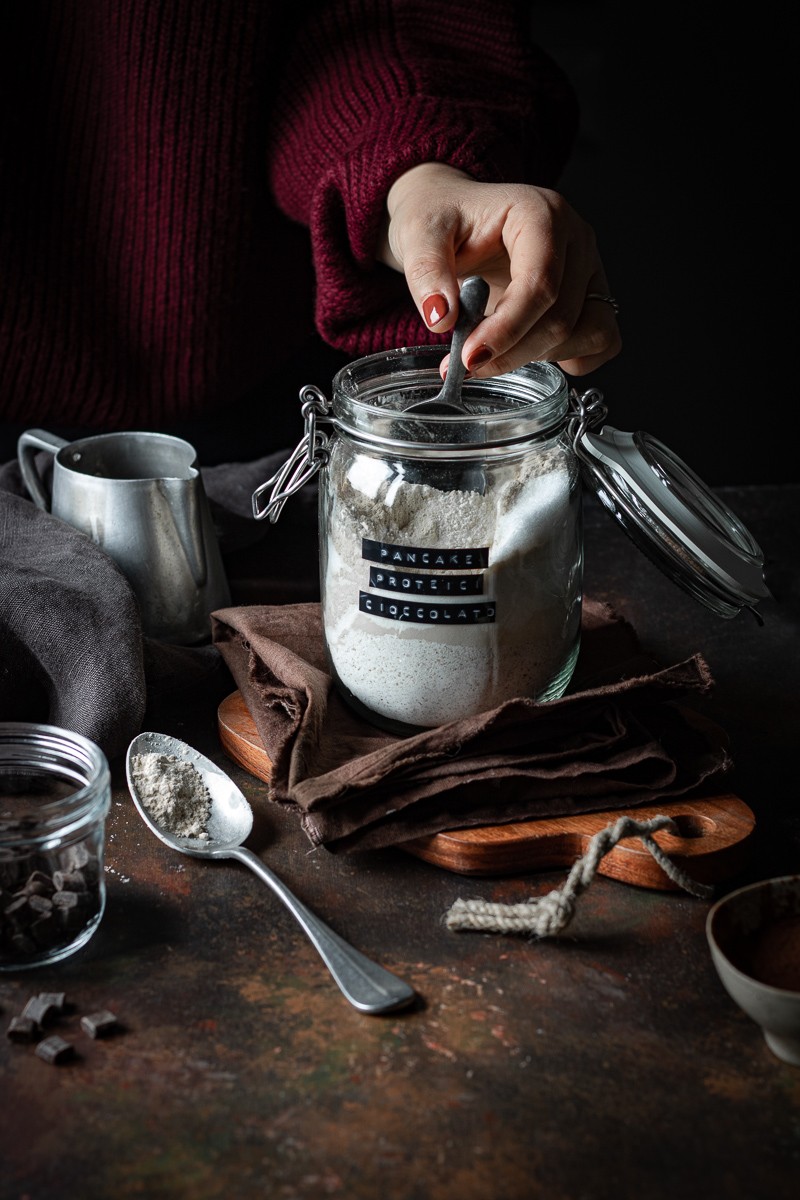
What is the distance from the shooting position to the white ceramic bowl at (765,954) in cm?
61

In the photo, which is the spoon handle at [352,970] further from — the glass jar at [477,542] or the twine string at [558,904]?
the glass jar at [477,542]

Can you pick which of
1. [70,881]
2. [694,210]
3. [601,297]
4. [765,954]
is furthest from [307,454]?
[694,210]

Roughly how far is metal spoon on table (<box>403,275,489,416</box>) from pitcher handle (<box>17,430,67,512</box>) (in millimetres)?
425

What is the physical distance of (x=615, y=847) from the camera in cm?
77

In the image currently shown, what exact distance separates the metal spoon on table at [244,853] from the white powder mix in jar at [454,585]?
0.13m

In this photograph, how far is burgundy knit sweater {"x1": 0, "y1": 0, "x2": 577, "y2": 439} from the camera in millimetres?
1171

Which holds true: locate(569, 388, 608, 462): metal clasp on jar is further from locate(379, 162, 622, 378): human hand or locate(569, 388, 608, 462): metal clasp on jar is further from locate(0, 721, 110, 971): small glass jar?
locate(0, 721, 110, 971): small glass jar

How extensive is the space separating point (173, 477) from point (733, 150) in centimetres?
105

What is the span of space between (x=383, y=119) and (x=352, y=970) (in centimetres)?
77

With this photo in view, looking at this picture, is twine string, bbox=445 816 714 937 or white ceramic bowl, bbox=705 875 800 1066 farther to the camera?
twine string, bbox=445 816 714 937

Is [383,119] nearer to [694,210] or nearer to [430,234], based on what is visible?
[430,234]

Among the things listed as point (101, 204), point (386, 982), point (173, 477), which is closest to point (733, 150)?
point (101, 204)

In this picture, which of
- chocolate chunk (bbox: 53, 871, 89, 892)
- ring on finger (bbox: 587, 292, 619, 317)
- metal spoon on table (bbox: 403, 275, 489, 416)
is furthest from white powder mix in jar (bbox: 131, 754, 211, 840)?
ring on finger (bbox: 587, 292, 619, 317)

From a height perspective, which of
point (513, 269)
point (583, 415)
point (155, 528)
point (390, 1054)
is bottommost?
point (390, 1054)
